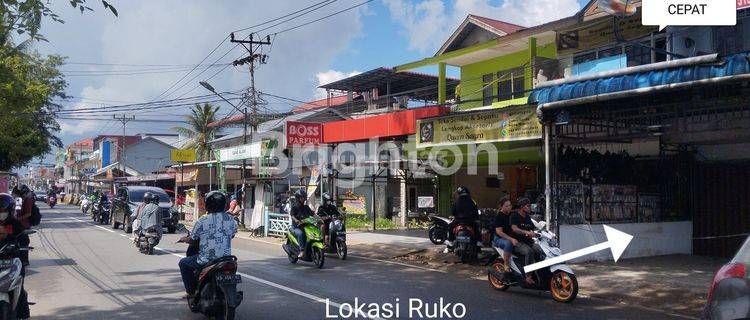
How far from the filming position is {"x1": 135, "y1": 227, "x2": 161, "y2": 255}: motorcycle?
14977mm

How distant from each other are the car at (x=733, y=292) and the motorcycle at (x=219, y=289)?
4.67m

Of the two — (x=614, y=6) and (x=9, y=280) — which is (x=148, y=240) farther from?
(x=614, y=6)

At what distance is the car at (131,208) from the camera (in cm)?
2334

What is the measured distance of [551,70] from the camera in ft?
66.7

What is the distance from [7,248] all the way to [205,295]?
2.14m

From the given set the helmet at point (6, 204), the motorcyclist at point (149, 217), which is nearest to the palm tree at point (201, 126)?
the motorcyclist at point (149, 217)

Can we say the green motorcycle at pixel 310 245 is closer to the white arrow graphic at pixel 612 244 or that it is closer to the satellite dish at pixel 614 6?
the white arrow graphic at pixel 612 244

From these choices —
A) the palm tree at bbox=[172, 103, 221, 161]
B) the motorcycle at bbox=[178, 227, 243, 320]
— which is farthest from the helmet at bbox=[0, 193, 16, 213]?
the palm tree at bbox=[172, 103, 221, 161]

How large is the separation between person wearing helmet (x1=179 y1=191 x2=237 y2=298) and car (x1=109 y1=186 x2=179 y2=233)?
16454mm

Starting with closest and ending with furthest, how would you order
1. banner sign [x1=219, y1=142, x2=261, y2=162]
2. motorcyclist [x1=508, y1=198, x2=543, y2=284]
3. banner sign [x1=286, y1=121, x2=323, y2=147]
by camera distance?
motorcyclist [x1=508, y1=198, x2=543, y2=284] < banner sign [x1=286, y1=121, x2=323, y2=147] < banner sign [x1=219, y1=142, x2=261, y2=162]

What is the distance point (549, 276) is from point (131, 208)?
61.7ft

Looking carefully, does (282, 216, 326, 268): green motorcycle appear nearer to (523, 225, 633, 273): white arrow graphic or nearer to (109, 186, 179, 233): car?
(523, 225, 633, 273): white arrow graphic

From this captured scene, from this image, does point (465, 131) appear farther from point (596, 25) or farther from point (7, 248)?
point (7, 248)

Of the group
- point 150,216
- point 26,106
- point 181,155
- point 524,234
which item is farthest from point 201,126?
point 524,234
